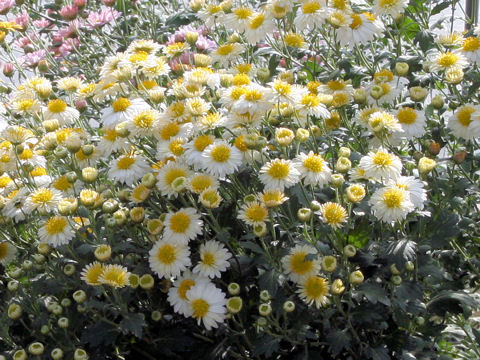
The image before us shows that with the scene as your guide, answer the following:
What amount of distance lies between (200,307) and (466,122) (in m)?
1.02

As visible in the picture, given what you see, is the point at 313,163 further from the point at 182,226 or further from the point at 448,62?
the point at 448,62

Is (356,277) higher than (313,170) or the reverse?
the reverse

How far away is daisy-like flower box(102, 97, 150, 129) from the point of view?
2.12 m

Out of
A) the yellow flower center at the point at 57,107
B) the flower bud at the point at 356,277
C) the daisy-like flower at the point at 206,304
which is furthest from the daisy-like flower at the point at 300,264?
the yellow flower center at the point at 57,107

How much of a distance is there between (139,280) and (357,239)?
26.0 inches

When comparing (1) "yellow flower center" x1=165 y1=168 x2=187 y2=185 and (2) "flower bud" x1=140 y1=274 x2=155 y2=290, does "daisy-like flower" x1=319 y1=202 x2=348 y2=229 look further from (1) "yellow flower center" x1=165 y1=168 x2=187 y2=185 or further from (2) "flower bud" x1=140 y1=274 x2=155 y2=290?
(2) "flower bud" x1=140 y1=274 x2=155 y2=290

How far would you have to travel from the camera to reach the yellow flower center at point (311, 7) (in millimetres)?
2283

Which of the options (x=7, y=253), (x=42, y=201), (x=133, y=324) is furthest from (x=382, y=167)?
(x=7, y=253)

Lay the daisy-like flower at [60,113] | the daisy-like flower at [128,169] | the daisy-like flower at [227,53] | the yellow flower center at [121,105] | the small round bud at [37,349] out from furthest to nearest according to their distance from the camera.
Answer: the daisy-like flower at [227,53] → the daisy-like flower at [60,113] → the yellow flower center at [121,105] → the daisy-like flower at [128,169] → the small round bud at [37,349]

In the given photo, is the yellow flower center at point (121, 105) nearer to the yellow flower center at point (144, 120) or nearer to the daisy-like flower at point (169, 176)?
the yellow flower center at point (144, 120)

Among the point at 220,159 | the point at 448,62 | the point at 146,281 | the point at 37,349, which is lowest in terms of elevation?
the point at 37,349

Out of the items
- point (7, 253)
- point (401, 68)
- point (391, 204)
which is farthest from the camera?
point (7, 253)

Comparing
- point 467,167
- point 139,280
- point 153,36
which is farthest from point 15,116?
point 467,167

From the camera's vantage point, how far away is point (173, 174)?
1.92 meters
